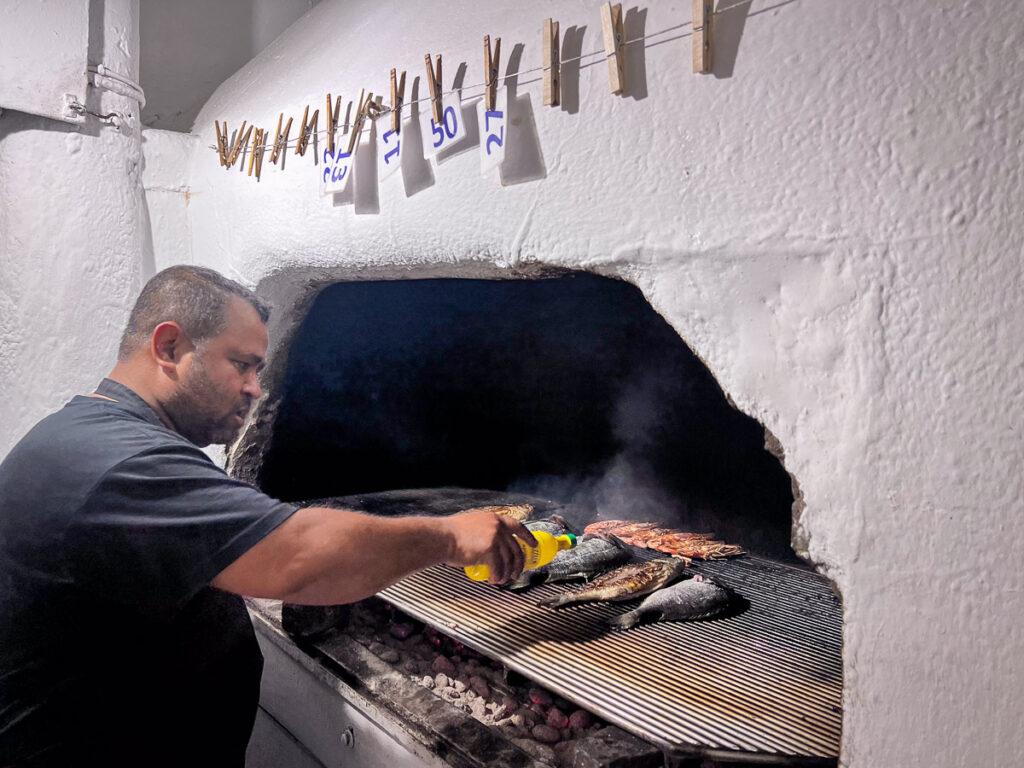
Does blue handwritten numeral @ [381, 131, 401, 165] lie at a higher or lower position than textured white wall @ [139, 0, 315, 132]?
lower

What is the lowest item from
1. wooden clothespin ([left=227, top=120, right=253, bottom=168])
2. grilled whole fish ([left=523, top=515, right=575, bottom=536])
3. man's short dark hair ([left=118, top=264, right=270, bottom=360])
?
grilled whole fish ([left=523, top=515, right=575, bottom=536])

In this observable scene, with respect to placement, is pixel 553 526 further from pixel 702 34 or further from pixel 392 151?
pixel 702 34

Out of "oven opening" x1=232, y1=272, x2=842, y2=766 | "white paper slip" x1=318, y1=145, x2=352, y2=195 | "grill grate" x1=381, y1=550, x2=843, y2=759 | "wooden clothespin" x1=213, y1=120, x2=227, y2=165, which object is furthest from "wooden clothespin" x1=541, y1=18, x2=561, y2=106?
"wooden clothespin" x1=213, y1=120, x2=227, y2=165

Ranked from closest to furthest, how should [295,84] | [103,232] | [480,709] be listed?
[480,709]
[295,84]
[103,232]

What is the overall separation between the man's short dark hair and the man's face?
0.09ft

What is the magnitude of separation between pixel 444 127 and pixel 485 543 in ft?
4.56

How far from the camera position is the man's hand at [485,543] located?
189 centimetres

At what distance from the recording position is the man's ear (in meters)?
1.92

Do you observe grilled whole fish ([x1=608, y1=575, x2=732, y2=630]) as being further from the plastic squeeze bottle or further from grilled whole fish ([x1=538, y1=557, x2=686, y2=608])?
the plastic squeeze bottle

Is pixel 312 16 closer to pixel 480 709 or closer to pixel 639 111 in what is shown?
pixel 639 111

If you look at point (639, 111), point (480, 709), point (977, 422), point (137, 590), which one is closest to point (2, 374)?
point (137, 590)

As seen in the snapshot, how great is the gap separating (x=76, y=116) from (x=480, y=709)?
3138 mm

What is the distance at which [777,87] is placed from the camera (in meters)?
1.61

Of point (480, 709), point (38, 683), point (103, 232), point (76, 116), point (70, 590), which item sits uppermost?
point (76, 116)
